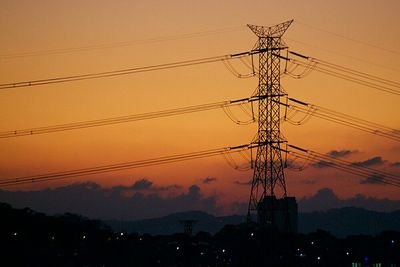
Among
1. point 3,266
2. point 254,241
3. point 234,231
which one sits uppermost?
point 234,231

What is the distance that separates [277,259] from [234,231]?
96.3m

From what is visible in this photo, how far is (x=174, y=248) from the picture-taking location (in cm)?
18588

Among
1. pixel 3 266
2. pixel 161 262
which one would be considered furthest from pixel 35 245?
pixel 161 262

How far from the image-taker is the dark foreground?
10001 cm

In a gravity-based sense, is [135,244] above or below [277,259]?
above

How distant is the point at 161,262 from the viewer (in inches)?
6407

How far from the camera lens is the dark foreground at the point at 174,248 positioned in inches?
3938

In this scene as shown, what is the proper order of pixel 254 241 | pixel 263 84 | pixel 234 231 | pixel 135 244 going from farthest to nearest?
pixel 234 231
pixel 135 244
pixel 254 241
pixel 263 84

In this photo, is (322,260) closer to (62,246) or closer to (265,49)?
(62,246)

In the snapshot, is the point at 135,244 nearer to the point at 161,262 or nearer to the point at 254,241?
the point at 161,262

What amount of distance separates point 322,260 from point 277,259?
217 feet

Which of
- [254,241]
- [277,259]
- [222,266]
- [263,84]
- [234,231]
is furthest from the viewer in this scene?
[234,231]

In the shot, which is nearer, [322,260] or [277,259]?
[277,259]

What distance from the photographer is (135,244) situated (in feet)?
542
